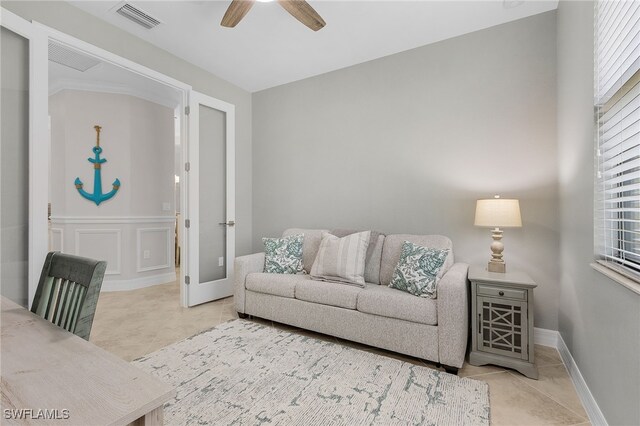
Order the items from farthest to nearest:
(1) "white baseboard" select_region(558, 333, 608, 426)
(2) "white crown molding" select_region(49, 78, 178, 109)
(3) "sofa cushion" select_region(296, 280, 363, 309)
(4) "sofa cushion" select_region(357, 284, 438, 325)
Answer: (2) "white crown molding" select_region(49, 78, 178, 109), (3) "sofa cushion" select_region(296, 280, 363, 309), (4) "sofa cushion" select_region(357, 284, 438, 325), (1) "white baseboard" select_region(558, 333, 608, 426)

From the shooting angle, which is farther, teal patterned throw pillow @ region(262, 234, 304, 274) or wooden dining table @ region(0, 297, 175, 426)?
teal patterned throw pillow @ region(262, 234, 304, 274)

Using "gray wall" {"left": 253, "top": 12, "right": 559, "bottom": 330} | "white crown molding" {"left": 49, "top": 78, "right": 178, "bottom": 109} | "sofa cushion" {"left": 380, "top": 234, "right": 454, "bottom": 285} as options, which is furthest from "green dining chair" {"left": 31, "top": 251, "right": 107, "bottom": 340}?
"white crown molding" {"left": 49, "top": 78, "right": 178, "bottom": 109}

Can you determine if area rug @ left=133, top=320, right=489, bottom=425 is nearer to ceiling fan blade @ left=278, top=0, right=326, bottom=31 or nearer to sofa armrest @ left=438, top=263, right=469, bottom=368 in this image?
sofa armrest @ left=438, top=263, right=469, bottom=368

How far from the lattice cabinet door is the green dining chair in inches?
89.3

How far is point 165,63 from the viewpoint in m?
3.17

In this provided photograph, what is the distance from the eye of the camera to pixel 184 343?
2.42 meters

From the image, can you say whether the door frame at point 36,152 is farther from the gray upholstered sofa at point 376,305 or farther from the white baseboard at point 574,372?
the white baseboard at point 574,372

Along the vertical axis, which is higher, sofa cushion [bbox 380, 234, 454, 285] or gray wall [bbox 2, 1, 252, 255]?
gray wall [bbox 2, 1, 252, 255]

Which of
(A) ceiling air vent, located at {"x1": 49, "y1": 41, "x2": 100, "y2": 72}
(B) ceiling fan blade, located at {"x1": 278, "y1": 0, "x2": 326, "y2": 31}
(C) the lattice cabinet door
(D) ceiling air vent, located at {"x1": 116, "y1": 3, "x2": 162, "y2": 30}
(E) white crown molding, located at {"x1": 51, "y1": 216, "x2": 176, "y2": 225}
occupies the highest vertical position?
(D) ceiling air vent, located at {"x1": 116, "y1": 3, "x2": 162, "y2": 30}

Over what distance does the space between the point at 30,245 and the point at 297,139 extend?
2.75 metres

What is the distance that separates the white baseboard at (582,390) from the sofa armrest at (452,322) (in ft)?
2.06

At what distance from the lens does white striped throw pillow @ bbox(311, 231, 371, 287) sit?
8.57 feet

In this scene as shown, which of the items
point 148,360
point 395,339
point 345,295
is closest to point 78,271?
point 148,360

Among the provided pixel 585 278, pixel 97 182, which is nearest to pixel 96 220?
pixel 97 182
